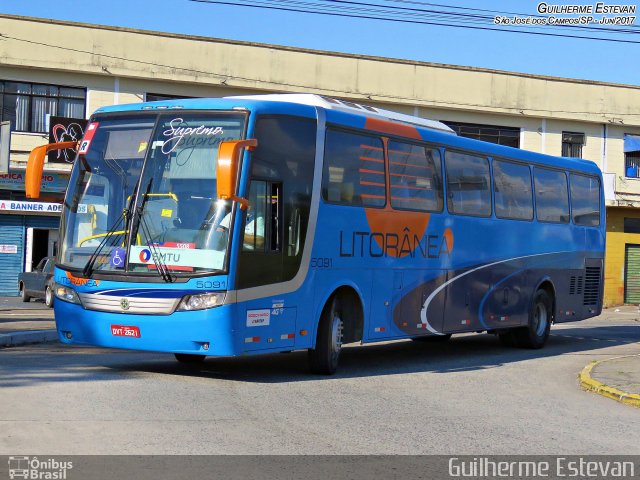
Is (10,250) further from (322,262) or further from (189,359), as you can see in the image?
(322,262)

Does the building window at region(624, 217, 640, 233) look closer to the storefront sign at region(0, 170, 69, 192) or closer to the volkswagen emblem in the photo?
the storefront sign at region(0, 170, 69, 192)

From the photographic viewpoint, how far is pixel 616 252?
143 feet

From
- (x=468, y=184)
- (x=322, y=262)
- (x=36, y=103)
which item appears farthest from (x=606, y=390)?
(x=36, y=103)

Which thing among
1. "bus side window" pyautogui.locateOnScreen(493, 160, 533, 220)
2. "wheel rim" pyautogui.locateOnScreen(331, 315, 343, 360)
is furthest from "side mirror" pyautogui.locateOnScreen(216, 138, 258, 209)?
"bus side window" pyautogui.locateOnScreen(493, 160, 533, 220)

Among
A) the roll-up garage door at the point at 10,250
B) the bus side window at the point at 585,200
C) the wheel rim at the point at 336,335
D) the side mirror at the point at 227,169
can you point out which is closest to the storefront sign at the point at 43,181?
the roll-up garage door at the point at 10,250

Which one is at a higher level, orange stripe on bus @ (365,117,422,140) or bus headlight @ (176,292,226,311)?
orange stripe on bus @ (365,117,422,140)

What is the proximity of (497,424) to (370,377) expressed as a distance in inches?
148

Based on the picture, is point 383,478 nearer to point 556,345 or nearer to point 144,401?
point 144,401

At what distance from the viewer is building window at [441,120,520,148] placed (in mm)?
39844

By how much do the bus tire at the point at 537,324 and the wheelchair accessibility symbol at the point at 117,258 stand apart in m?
10.1

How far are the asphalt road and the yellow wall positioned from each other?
28480mm

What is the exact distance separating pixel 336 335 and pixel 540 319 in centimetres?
784

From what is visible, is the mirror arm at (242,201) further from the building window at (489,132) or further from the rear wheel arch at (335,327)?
the building window at (489,132)

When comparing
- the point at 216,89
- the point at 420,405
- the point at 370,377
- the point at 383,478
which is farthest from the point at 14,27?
the point at 383,478
